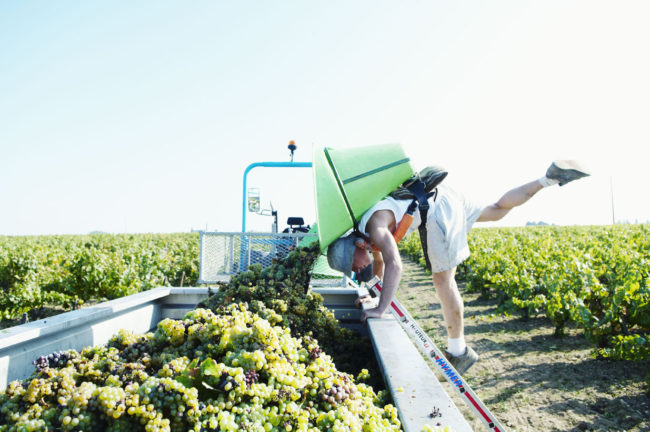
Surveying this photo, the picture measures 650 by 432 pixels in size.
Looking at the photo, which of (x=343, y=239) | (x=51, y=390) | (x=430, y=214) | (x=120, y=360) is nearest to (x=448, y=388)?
(x=430, y=214)

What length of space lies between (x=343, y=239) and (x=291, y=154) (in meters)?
2.90

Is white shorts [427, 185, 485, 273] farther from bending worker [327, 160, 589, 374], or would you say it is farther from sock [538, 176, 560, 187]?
sock [538, 176, 560, 187]

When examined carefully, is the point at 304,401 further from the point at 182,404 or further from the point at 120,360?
the point at 120,360

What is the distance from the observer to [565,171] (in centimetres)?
292

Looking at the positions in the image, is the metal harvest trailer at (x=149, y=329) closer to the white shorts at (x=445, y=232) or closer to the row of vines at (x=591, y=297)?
the white shorts at (x=445, y=232)

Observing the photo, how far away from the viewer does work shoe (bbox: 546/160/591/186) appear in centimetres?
293

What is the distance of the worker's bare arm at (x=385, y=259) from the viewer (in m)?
2.46

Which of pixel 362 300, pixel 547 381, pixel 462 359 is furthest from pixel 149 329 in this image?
pixel 547 381

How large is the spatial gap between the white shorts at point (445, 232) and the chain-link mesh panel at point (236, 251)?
1310 millimetres

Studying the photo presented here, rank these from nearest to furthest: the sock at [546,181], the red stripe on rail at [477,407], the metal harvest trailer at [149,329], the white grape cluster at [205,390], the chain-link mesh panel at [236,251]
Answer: the white grape cluster at [205,390] → the metal harvest trailer at [149,329] → the red stripe on rail at [477,407] → the sock at [546,181] → the chain-link mesh panel at [236,251]

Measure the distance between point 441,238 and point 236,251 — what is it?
94.0 inches

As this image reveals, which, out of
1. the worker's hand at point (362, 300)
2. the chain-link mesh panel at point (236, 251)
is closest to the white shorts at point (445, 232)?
the worker's hand at point (362, 300)

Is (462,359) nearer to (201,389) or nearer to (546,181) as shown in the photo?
(546,181)

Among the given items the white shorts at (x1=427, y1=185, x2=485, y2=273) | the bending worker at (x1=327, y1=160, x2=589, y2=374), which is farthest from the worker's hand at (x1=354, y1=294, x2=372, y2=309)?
the white shorts at (x1=427, y1=185, x2=485, y2=273)
